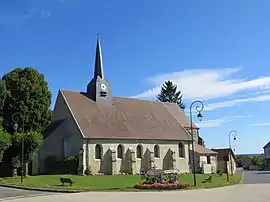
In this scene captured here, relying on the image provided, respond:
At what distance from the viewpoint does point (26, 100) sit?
45.8 m

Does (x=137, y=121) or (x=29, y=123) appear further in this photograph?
(x=137, y=121)

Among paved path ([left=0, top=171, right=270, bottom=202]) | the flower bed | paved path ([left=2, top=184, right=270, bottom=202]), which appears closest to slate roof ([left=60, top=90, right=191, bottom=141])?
the flower bed

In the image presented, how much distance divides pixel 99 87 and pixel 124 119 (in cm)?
563

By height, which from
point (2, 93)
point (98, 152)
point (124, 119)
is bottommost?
point (98, 152)

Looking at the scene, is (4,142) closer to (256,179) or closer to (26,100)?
(26,100)

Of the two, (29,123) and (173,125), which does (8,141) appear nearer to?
(29,123)

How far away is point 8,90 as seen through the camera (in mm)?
45750

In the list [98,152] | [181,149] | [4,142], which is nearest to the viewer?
[4,142]

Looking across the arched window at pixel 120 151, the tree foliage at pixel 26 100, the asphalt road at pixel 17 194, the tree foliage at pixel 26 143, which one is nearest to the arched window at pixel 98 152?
the arched window at pixel 120 151

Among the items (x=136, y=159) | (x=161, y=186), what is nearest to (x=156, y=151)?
(x=136, y=159)

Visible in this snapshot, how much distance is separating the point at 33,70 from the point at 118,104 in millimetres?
14051

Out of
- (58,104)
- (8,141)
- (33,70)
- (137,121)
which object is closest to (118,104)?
(137,121)

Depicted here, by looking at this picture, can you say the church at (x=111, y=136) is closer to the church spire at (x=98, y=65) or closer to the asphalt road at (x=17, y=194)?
the church spire at (x=98, y=65)

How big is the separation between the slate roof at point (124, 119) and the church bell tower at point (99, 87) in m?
0.91
